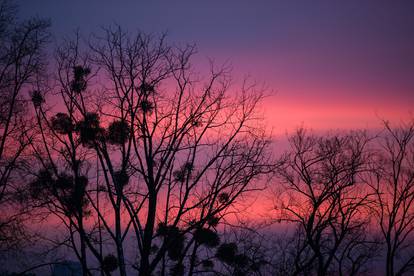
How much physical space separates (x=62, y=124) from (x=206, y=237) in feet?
15.5

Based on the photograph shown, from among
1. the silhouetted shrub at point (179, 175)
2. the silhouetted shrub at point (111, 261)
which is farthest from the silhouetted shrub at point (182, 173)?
the silhouetted shrub at point (111, 261)

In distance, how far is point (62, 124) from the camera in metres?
9.90

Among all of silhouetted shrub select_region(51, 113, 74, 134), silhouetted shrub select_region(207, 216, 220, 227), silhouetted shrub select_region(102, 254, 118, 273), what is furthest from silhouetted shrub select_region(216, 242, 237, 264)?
silhouetted shrub select_region(51, 113, 74, 134)

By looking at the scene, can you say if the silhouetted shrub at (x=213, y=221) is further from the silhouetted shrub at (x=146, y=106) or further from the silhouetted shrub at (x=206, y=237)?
the silhouetted shrub at (x=146, y=106)

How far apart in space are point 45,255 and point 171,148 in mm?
3965

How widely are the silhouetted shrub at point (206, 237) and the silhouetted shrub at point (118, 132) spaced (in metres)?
2.81

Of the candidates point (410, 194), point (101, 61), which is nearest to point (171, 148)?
point (101, 61)

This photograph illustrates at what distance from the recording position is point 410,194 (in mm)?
15383

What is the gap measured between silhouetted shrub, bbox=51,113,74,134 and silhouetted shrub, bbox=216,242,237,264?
580 cm

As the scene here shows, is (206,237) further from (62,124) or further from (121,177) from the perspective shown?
(62,124)

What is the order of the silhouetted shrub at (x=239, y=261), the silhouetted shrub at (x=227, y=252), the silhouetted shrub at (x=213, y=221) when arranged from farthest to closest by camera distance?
the silhouetted shrub at (x=227, y=252) → the silhouetted shrub at (x=239, y=261) → the silhouetted shrub at (x=213, y=221)

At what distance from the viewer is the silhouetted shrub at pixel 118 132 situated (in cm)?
945

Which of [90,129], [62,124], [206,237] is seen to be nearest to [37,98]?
[62,124]

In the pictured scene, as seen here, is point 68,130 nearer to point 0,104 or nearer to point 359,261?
point 0,104
